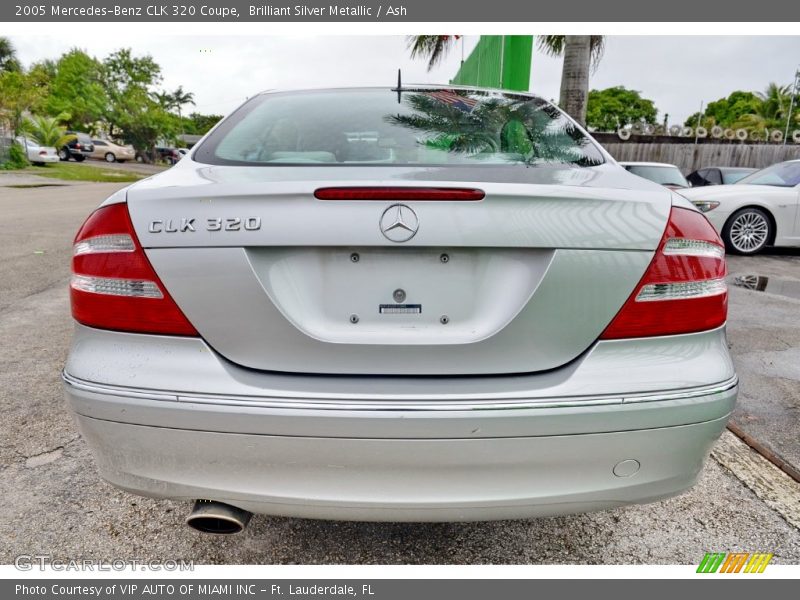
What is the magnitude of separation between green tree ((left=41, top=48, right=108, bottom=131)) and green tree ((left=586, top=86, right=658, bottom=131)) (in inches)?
1973

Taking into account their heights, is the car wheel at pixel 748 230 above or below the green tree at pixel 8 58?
below

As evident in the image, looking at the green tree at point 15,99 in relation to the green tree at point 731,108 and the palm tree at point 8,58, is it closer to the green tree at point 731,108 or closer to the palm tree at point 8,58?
the palm tree at point 8,58

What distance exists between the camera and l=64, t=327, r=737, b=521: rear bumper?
1382mm

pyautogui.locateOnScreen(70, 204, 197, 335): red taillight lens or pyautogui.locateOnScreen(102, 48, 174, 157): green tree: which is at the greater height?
pyautogui.locateOnScreen(102, 48, 174, 157): green tree

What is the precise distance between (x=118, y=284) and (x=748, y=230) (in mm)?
8903

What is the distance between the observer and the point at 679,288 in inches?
58.7

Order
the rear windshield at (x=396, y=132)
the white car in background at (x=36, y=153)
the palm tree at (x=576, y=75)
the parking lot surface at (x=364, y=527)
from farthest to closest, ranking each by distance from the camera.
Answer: the white car in background at (x=36, y=153) → the palm tree at (x=576, y=75) → the parking lot surface at (x=364, y=527) → the rear windshield at (x=396, y=132)

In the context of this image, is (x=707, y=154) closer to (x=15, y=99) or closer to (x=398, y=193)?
(x=398, y=193)

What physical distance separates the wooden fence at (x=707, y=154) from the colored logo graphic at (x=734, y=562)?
20458 mm

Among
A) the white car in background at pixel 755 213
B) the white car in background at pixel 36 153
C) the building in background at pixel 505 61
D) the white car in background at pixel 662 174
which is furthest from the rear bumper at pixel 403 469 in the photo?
A: the white car in background at pixel 36 153

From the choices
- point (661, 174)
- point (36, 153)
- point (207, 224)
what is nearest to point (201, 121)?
point (36, 153)

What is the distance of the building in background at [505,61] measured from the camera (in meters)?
8.81

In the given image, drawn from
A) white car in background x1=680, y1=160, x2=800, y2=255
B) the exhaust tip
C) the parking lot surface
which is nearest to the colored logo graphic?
the parking lot surface

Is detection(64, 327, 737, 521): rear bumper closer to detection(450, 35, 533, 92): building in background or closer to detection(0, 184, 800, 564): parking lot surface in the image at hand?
detection(0, 184, 800, 564): parking lot surface
